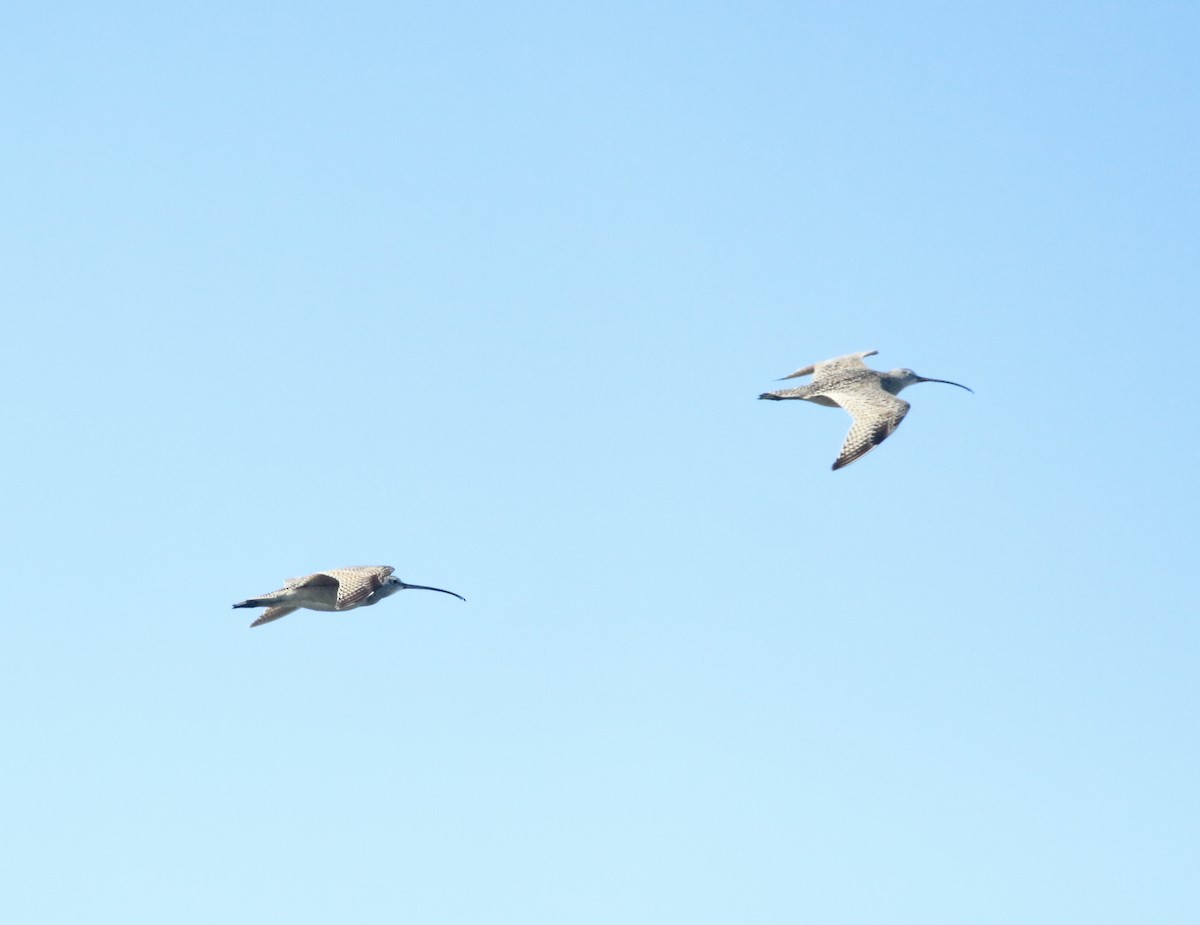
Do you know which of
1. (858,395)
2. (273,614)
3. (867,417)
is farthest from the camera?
(273,614)

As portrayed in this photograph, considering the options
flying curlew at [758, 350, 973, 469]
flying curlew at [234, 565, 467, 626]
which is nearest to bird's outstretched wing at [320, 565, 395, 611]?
flying curlew at [234, 565, 467, 626]

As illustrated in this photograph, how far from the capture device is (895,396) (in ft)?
154

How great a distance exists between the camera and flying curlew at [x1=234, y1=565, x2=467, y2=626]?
44.4 meters

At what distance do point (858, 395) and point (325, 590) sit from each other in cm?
1497

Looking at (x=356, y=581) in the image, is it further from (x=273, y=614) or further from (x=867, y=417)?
(x=867, y=417)

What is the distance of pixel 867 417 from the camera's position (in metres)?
43.9

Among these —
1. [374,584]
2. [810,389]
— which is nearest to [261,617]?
[374,584]

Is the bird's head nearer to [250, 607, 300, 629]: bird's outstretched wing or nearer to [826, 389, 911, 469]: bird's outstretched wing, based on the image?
[826, 389, 911, 469]: bird's outstretched wing

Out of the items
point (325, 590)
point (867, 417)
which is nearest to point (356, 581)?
point (325, 590)

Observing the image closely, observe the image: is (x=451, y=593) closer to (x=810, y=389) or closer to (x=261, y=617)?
(x=261, y=617)

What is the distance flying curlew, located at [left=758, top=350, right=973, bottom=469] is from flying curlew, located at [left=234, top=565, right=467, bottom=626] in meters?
11.4

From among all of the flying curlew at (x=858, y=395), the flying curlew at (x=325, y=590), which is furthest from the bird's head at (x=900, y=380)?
the flying curlew at (x=325, y=590)

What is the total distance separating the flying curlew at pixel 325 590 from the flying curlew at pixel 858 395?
11401 millimetres

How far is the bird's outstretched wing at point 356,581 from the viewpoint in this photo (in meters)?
43.5
